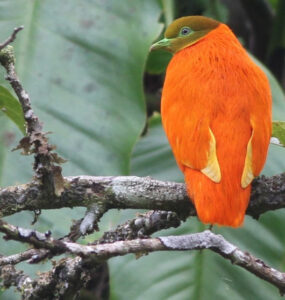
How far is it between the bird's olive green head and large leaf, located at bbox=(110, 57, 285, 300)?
47 cm

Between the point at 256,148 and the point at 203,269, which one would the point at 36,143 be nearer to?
the point at 256,148

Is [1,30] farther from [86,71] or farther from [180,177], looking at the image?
[180,177]

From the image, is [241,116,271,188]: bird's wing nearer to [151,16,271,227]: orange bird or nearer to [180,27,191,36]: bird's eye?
[151,16,271,227]: orange bird

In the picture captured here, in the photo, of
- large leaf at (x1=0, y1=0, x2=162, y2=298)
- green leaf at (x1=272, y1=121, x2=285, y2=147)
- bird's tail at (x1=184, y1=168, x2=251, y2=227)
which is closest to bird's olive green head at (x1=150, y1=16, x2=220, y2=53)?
large leaf at (x1=0, y1=0, x2=162, y2=298)

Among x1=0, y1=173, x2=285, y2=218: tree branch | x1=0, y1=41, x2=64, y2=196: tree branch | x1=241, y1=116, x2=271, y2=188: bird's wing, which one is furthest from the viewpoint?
x1=241, y1=116, x2=271, y2=188: bird's wing

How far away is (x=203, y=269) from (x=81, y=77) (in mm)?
720

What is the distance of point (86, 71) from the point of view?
93.3 inches

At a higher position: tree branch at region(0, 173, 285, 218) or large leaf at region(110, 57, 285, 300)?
tree branch at region(0, 173, 285, 218)

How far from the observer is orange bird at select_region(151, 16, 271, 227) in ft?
5.21

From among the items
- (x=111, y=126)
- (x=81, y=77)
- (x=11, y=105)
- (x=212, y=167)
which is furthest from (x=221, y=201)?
(x=81, y=77)

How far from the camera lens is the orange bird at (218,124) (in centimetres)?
159

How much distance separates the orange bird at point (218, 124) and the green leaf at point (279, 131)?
2 cm

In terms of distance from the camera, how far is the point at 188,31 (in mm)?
2021

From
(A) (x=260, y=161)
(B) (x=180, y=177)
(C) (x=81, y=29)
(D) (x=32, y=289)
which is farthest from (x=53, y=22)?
(D) (x=32, y=289)
